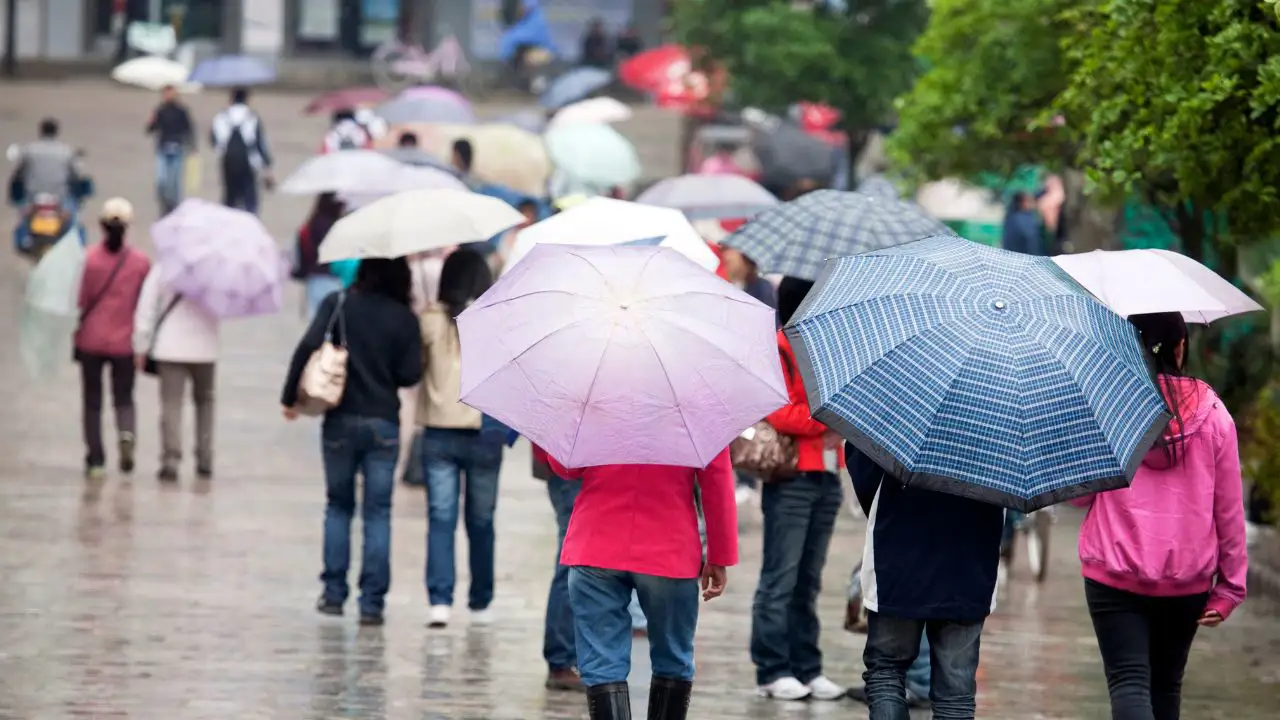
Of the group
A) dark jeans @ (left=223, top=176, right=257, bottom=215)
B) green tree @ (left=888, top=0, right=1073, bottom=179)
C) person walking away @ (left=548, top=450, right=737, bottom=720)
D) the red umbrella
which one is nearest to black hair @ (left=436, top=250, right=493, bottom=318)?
person walking away @ (left=548, top=450, right=737, bottom=720)

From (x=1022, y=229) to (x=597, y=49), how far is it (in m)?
28.3

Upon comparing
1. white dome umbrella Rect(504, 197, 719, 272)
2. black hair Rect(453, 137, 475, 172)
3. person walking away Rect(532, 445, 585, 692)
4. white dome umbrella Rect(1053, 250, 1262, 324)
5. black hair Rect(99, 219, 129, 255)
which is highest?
white dome umbrella Rect(1053, 250, 1262, 324)

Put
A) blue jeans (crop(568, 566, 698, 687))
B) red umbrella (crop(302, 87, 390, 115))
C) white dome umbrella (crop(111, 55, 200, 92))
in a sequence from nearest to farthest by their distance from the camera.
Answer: blue jeans (crop(568, 566, 698, 687)), red umbrella (crop(302, 87, 390, 115)), white dome umbrella (crop(111, 55, 200, 92))

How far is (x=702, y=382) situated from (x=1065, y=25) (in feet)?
26.2

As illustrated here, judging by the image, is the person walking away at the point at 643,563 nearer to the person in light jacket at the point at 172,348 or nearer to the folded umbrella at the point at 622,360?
the folded umbrella at the point at 622,360

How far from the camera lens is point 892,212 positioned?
30.9 ft

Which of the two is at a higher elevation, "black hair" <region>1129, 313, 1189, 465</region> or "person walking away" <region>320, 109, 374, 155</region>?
"black hair" <region>1129, 313, 1189, 465</region>

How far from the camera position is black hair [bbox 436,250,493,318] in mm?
10344

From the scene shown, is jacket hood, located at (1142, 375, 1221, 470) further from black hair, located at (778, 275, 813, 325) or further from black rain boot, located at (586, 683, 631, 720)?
black hair, located at (778, 275, 813, 325)

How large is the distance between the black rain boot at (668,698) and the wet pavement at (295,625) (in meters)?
1.73

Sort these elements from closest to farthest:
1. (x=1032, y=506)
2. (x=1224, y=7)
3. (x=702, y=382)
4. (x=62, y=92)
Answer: (x=1032, y=506), (x=702, y=382), (x=1224, y=7), (x=62, y=92)

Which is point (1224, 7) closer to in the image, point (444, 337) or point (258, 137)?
point (444, 337)

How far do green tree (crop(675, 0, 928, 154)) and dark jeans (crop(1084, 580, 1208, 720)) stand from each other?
22207mm

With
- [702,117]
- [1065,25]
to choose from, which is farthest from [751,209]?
[702,117]
